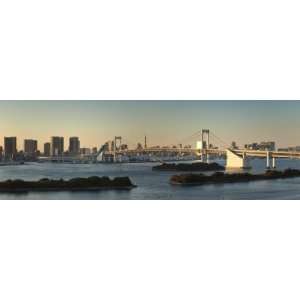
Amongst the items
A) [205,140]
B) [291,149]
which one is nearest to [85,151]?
[205,140]

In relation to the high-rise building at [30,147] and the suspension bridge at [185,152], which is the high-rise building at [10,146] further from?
the suspension bridge at [185,152]

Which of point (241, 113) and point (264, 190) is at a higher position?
point (241, 113)

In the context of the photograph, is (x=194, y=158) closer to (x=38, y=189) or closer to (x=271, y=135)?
(x=271, y=135)

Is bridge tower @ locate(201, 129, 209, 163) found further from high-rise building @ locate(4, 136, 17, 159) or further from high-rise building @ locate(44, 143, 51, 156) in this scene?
high-rise building @ locate(4, 136, 17, 159)

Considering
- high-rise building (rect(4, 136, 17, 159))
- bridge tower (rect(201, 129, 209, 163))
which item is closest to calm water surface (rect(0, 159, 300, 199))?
high-rise building (rect(4, 136, 17, 159))

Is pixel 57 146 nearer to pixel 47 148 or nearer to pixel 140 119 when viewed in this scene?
pixel 47 148
